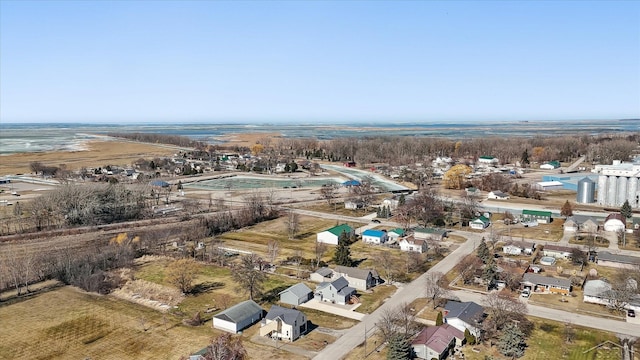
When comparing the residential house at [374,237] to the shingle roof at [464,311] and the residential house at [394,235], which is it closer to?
the residential house at [394,235]

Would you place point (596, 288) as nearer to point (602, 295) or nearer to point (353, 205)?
point (602, 295)

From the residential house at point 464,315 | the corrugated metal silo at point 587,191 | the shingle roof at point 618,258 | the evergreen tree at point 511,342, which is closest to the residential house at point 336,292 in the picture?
the residential house at point 464,315

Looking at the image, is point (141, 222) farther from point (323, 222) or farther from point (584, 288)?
point (584, 288)

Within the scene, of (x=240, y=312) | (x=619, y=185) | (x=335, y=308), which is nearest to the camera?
(x=240, y=312)

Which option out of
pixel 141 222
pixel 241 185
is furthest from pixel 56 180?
pixel 141 222

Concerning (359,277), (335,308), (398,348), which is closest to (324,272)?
(359,277)

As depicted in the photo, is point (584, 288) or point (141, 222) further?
point (141, 222)
